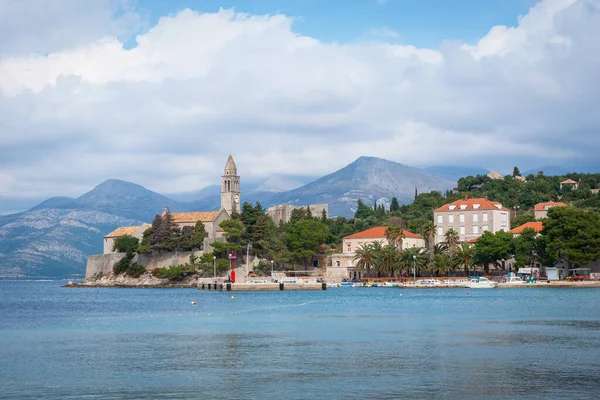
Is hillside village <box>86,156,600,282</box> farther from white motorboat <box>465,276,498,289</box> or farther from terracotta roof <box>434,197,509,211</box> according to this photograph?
white motorboat <box>465,276,498,289</box>

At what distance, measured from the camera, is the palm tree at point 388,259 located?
105 meters

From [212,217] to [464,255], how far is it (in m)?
37.5

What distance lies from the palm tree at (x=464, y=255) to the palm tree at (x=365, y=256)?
1031cm

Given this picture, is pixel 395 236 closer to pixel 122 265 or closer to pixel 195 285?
pixel 195 285

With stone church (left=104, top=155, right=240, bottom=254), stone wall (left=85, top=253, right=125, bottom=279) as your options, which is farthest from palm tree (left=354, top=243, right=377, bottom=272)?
stone wall (left=85, top=253, right=125, bottom=279)

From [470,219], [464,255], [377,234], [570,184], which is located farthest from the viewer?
[570,184]

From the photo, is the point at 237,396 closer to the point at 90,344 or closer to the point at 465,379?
the point at 465,379

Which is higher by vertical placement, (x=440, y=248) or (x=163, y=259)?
(x=440, y=248)

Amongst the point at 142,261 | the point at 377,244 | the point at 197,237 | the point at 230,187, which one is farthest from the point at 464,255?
the point at 230,187

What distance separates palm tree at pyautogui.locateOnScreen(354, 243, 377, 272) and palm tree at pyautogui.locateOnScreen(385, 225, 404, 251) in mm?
2576

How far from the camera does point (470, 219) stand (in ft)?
366

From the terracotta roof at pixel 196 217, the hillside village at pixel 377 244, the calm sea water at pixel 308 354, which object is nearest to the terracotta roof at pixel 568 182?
the hillside village at pixel 377 244

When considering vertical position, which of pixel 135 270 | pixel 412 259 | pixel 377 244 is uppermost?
pixel 377 244

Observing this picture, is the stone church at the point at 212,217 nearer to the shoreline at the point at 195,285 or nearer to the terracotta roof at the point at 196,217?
the terracotta roof at the point at 196,217
